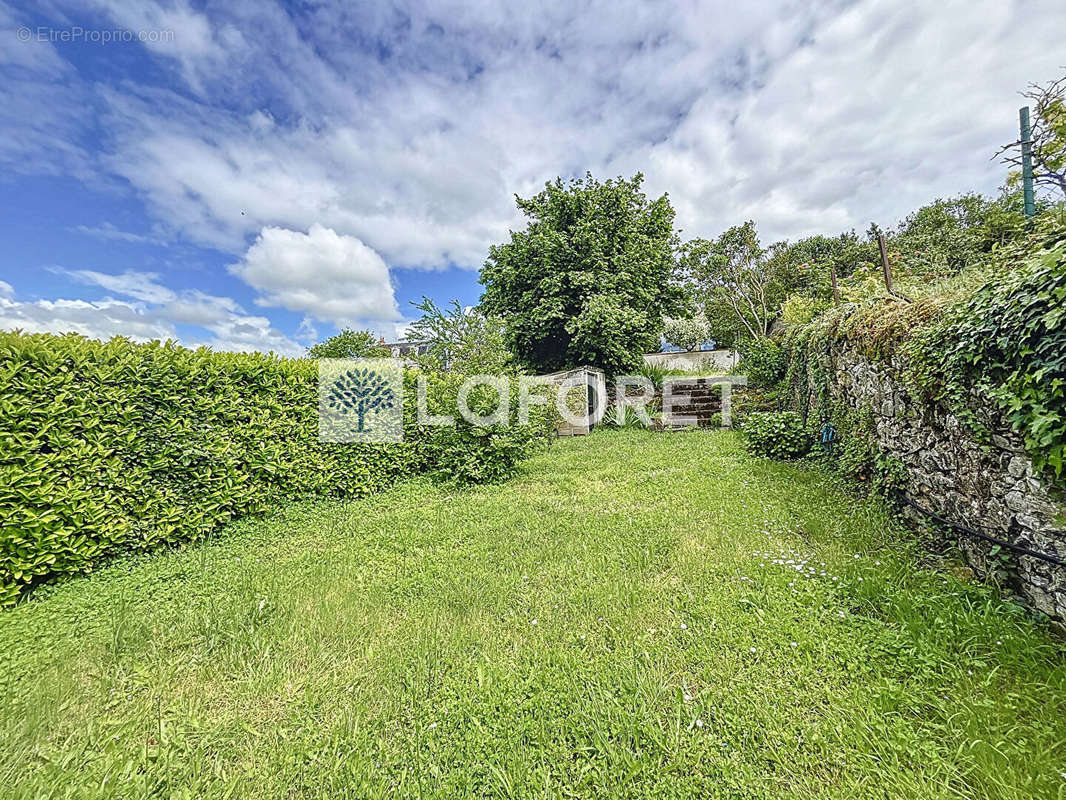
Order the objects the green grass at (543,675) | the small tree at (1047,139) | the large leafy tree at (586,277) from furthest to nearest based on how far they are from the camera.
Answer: the large leafy tree at (586,277) < the small tree at (1047,139) < the green grass at (543,675)

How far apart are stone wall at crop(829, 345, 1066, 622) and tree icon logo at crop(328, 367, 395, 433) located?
5789mm

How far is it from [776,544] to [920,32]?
20.9 feet

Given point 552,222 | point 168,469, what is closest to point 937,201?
point 552,222

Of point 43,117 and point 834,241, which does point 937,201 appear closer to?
point 834,241

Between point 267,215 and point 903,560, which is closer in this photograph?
point 903,560

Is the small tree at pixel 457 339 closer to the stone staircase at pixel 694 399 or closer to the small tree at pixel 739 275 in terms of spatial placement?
the stone staircase at pixel 694 399

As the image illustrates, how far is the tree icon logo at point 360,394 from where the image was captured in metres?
5.18

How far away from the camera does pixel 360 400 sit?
5.39 meters

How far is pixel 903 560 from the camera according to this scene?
2771mm

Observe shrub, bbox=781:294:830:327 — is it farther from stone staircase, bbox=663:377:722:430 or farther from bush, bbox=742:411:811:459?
stone staircase, bbox=663:377:722:430

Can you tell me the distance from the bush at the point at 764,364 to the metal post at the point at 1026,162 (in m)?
4.72

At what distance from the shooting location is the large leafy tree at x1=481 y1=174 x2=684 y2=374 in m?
11.0

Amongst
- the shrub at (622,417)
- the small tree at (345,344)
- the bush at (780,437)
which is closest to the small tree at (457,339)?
the bush at (780,437)

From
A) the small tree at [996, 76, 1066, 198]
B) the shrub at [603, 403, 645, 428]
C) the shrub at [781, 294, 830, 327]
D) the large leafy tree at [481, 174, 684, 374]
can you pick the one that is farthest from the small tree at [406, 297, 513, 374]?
the small tree at [996, 76, 1066, 198]
